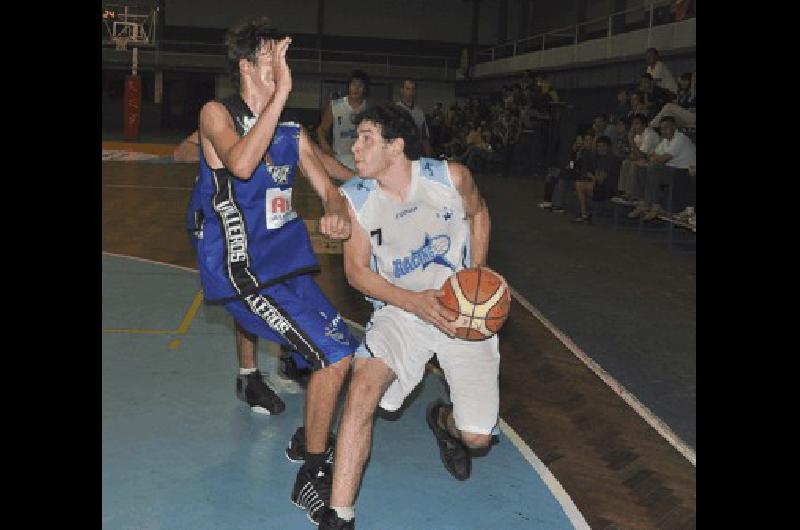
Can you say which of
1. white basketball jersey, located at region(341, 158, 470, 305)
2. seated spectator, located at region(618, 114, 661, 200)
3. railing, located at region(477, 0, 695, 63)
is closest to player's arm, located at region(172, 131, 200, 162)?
white basketball jersey, located at region(341, 158, 470, 305)

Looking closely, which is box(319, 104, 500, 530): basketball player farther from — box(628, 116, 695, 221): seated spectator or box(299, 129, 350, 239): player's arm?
box(628, 116, 695, 221): seated spectator

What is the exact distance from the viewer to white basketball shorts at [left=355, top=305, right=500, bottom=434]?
13.9 ft

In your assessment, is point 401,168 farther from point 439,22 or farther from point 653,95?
point 439,22

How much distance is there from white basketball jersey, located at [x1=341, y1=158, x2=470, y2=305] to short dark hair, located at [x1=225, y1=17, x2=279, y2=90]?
0.71 m

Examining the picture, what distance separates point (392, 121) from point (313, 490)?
1.60 m

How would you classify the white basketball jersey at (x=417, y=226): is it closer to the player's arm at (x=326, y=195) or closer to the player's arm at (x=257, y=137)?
the player's arm at (x=326, y=195)

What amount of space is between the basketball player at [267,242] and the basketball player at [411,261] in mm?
182

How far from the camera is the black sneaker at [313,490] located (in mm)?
3949

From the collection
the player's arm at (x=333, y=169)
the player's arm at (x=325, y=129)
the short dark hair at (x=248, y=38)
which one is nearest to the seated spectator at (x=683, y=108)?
the player's arm at (x=325, y=129)

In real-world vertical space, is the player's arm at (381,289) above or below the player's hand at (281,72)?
below
